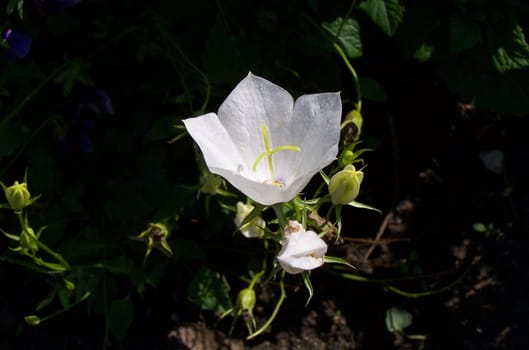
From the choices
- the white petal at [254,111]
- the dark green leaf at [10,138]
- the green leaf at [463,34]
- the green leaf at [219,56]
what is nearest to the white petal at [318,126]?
the white petal at [254,111]

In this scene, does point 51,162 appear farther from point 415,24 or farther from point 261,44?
point 415,24

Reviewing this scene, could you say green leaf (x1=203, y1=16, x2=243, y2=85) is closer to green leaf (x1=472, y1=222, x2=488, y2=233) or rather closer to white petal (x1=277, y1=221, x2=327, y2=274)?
white petal (x1=277, y1=221, x2=327, y2=274)

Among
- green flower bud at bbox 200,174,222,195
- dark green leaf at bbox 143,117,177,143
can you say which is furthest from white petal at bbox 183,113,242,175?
dark green leaf at bbox 143,117,177,143

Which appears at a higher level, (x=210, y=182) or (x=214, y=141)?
(x=214, y=141)

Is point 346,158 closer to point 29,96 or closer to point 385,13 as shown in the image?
point 385,13

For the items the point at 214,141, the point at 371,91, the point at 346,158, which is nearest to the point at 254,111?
the point at 214,141

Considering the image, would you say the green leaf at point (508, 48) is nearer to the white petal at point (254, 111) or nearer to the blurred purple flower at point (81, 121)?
the white petal at point (254, 111)

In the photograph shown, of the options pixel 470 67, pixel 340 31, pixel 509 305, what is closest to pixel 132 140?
pixel 340 31
